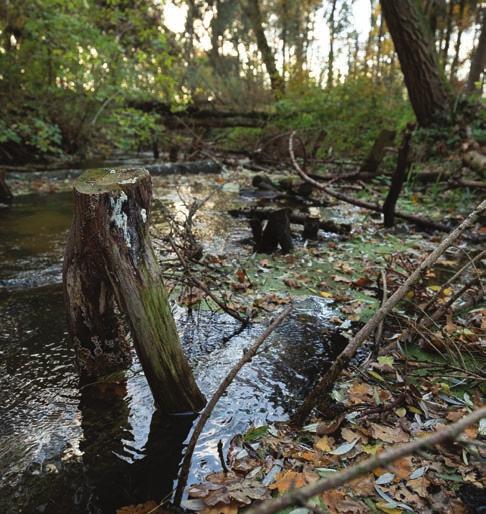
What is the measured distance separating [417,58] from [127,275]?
9.53 meters

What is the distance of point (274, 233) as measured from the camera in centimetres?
545

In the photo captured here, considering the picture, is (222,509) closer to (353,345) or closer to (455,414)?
(353,345)

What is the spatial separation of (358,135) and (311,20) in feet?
65.6

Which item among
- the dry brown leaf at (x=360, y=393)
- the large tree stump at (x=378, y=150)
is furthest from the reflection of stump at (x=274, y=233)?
the large tree stump at (x=378, y=150)

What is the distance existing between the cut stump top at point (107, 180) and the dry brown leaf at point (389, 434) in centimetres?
191

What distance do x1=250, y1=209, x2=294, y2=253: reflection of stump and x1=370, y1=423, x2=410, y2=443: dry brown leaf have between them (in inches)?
132

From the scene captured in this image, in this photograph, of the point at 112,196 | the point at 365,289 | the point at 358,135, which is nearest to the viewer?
the point at 112,196

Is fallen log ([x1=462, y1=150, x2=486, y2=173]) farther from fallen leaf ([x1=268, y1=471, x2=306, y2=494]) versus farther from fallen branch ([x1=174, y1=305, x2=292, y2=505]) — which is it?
fallen leaf ([x1=268, y1=471, x2=306, y2=494])

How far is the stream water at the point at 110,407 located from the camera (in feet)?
6.52

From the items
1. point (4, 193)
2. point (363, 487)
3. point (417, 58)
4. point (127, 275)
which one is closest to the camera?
point (363, 487)

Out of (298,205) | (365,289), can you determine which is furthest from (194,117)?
(365,289)

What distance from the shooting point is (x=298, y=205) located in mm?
8711

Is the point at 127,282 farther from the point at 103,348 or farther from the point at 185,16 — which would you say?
the point at 185,16

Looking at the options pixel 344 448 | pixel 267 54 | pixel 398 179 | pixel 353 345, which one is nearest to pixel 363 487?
pixel 344 448
